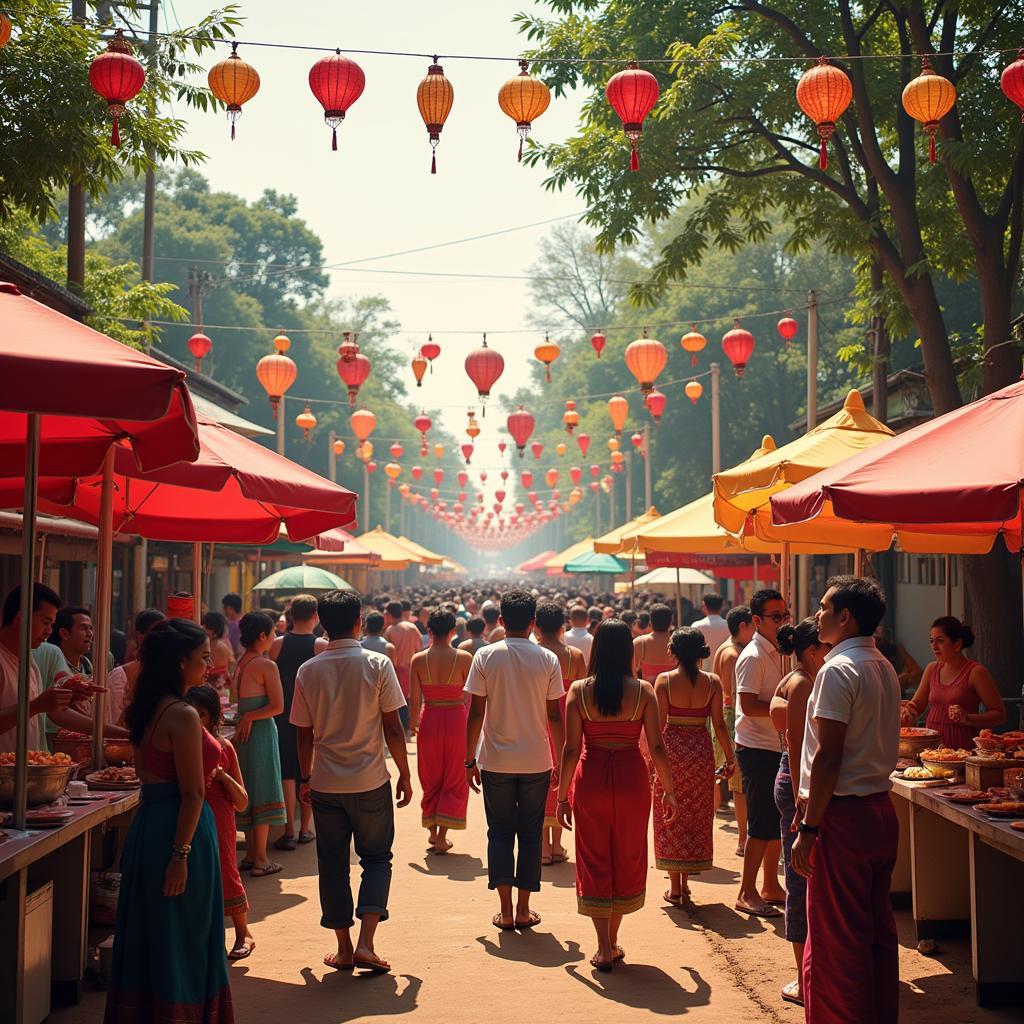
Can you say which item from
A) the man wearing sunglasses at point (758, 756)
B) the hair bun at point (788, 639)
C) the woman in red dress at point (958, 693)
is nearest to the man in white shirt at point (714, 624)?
the woman in red dress at point (958, 693)

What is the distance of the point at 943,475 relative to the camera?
21.4ft

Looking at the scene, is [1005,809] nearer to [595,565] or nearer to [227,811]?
[227,811]

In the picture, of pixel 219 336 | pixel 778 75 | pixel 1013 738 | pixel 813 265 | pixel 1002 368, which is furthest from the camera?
pixel 219 336

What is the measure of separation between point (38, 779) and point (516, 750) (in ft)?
9.88

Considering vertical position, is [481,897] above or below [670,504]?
below

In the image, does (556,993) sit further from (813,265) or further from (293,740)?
(813,265)

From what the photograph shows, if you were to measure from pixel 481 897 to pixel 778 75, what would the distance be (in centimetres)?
1093

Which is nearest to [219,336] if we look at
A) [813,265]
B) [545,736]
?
[813,265]

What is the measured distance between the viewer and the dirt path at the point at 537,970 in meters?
6.37

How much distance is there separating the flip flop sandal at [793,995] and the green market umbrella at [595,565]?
73.6 feet

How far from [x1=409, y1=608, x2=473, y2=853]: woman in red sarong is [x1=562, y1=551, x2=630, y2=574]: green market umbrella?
17.7 m

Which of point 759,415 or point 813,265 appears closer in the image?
point 759,415

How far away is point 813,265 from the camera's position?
149 feet

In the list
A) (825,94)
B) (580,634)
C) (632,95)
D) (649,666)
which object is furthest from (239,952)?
(825,94)
